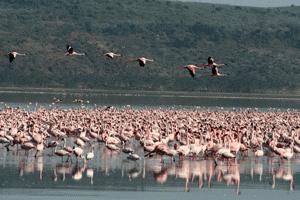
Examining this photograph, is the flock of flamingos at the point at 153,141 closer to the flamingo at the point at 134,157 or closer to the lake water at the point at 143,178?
the flamingo at the point at 134,157

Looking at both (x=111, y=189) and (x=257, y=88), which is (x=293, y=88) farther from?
(x=111, y=189)

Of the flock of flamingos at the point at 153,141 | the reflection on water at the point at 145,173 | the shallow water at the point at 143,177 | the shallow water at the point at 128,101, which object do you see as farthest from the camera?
the shallow water at the point at 128,101

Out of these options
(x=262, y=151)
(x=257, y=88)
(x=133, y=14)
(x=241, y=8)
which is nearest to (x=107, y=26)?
(x=133, y=14)

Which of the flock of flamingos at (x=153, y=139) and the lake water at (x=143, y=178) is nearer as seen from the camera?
the lake water at (x=143, y=178)

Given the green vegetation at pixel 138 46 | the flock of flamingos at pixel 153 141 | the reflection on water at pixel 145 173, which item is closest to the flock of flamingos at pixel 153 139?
the flock of flamingos at pixel 153 141

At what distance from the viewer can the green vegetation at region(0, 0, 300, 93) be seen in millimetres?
133000

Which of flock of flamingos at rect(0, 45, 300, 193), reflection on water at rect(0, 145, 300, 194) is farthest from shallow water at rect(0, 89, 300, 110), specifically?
reflection on water at rect(0, 145, 300, 194)

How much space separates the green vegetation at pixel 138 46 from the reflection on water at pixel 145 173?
95.6m

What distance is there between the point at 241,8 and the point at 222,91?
56.0 meters

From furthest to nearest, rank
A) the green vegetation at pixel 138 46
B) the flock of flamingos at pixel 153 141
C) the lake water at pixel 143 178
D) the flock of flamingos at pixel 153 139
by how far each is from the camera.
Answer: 1. the green vegetation at pixel 138 46
2. the flock of flamingos at pixel 153 141
3. the flock of flamingos at pixel 153 139
4. the lake water at pixel 143 178

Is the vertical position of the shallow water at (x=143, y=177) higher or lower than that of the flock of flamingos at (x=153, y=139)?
lower

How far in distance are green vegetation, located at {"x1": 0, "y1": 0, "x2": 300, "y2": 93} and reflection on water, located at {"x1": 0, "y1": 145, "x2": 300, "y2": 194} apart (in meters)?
95.6

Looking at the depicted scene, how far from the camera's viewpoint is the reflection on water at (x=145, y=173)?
2968 centimetres

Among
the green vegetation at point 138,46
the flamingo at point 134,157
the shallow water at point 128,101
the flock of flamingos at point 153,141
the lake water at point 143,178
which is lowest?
the lake water at point 143,178
